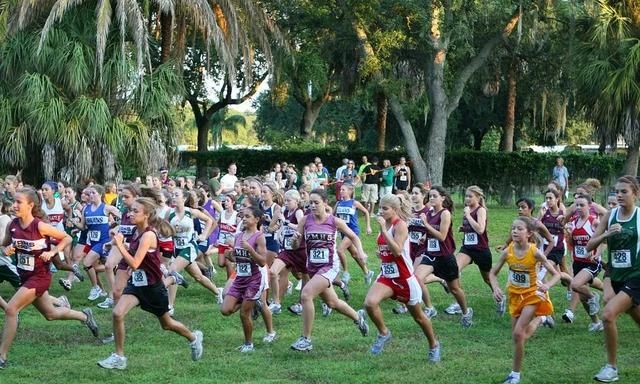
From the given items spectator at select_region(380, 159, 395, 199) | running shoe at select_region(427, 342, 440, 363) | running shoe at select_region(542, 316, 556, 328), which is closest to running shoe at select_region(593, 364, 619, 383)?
running shoe at select_region(427, 342, 440, 363)

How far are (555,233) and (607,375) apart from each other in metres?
3.93

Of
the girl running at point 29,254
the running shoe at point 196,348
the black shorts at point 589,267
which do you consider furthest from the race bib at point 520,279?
the girl running at point 29,254

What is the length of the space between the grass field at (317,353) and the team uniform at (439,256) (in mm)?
635

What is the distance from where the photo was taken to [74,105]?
2105cm

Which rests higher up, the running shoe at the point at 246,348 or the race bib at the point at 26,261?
the race bib at the point at 26,261

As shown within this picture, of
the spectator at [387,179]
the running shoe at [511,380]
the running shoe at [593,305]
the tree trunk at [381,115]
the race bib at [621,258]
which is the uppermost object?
the tree trunk at [381,115]

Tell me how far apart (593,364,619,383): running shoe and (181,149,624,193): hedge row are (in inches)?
936

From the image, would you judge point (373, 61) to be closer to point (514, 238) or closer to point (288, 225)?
point (288, 225)

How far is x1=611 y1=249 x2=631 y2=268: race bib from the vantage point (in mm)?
8711

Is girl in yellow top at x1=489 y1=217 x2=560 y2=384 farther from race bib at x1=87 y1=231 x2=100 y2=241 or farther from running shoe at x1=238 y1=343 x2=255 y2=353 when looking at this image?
race bib at x1=87 y1=231 x2=100 y2=241

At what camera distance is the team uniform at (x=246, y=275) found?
9.96 meters

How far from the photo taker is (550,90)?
33750mm

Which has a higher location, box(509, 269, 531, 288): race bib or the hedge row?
the hedge row

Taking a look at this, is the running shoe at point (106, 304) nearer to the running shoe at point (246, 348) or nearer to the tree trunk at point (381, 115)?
the running shoe at point (246, 348)
